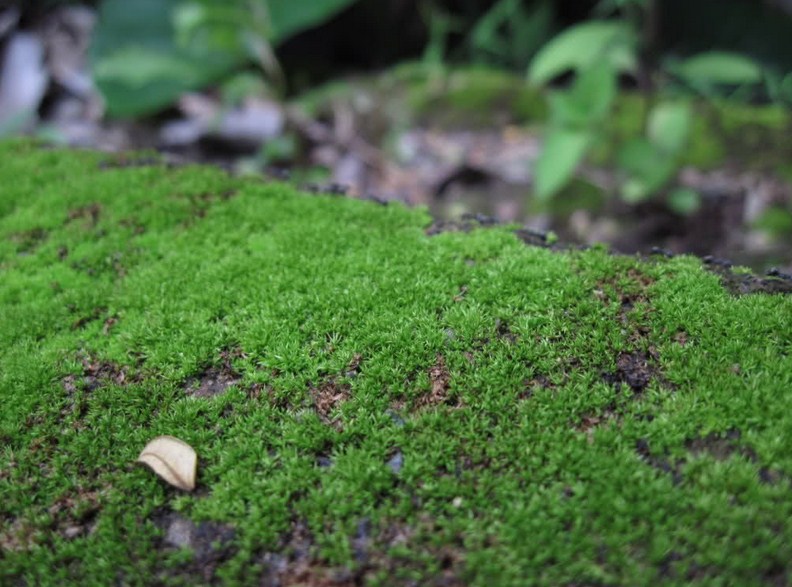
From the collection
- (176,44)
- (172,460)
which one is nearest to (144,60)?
(176,44)

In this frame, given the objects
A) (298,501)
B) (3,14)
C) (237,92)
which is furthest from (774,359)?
(3,14)

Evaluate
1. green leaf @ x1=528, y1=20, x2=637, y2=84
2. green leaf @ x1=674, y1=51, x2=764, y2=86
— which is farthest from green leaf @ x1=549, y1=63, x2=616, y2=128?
green leaf @ x1=674, y1=51, x2=764, y2=86

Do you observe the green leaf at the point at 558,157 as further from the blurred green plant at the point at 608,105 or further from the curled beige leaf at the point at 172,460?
the curled beige leaf at the point at 172,460

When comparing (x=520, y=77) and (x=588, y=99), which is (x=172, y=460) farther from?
(x=520, y=77)

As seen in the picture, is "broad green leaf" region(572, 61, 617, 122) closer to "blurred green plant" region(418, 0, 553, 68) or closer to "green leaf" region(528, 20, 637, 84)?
"green leaf" region(528, 20, 637, 84)

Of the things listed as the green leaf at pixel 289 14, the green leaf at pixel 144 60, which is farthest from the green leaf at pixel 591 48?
the green leaf at pixel 144 60

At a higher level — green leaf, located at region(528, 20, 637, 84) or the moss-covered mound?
green leaf, located at region(528, 20, 637, 84)

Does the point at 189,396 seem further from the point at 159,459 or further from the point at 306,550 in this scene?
the point at 306,550
